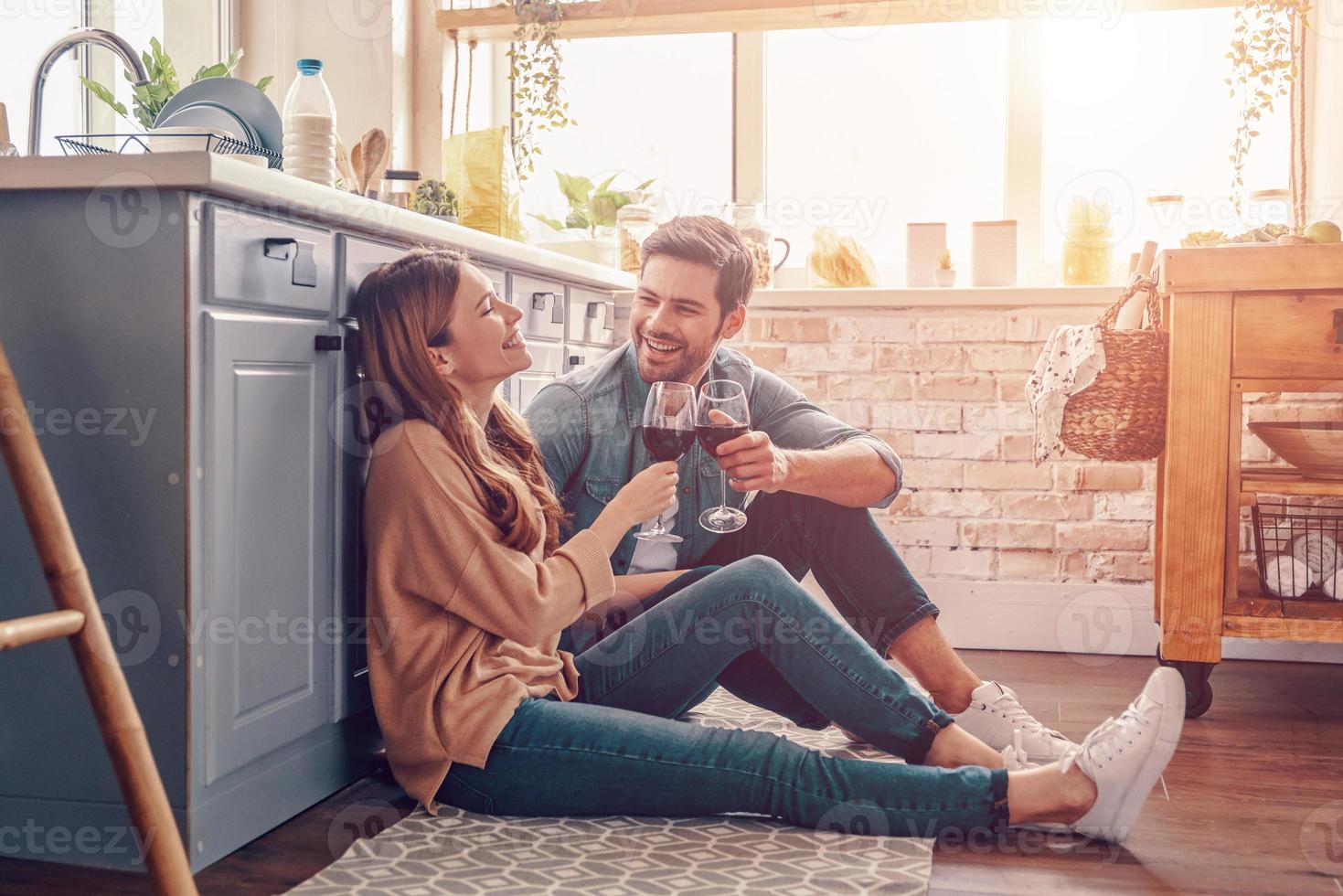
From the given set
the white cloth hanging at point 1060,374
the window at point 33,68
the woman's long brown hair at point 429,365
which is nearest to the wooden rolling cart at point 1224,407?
the white cloth hanging at point 1060,374

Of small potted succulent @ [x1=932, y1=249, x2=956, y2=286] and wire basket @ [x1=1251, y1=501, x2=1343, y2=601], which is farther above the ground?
small potted succulent @ [x1=932, y1=249, x2=956, y2=286]

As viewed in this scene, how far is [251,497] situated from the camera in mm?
1485

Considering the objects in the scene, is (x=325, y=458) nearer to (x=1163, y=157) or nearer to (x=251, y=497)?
(x=251, y=497)

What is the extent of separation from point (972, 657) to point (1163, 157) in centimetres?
134

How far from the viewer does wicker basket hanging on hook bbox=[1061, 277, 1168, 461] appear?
7.77 feet

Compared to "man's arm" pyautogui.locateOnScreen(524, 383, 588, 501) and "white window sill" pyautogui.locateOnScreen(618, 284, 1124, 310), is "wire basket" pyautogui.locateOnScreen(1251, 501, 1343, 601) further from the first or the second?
"man's arm" pyautogui.locateOnScreen(524, 383, 588, 501)

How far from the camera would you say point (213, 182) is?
136 centimetres

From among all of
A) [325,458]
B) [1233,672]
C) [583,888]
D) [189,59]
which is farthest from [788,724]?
[189,59]

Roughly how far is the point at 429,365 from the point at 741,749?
2.11ft

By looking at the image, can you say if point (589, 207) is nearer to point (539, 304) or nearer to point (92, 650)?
point (539, 304)

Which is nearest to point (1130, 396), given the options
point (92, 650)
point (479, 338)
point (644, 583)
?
point (644, 583)

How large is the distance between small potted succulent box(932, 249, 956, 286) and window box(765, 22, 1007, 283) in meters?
0.19

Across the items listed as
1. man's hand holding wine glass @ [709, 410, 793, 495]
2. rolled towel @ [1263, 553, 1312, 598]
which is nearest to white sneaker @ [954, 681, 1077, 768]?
man's hand holding wine glass @ [709, 410, 793, 495]

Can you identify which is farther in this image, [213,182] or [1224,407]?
[1224,407]
